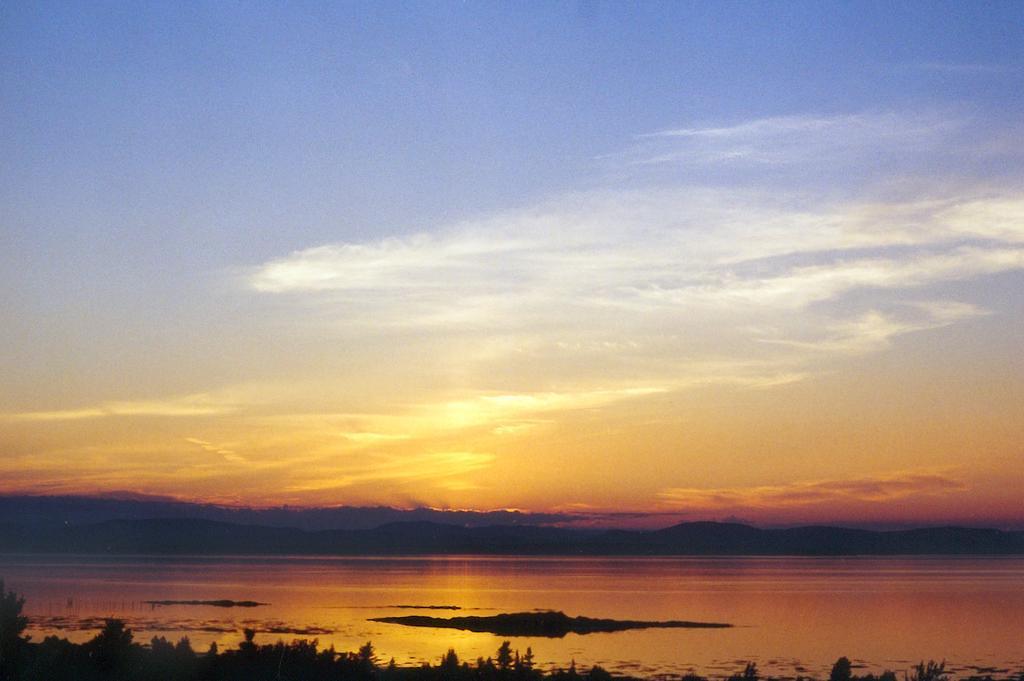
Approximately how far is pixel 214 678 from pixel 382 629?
2572 cm

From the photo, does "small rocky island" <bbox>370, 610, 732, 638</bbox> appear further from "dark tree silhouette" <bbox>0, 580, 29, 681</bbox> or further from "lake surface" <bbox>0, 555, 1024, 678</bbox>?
"dark tree silhouette" <bbox>0, 580, 29, 681</bbox>

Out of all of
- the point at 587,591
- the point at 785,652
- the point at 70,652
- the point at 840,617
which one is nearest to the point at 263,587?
the point at 587,591

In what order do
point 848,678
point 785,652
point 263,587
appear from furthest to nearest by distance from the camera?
1. point 263,587
2. point 785,652
3. point 848,678

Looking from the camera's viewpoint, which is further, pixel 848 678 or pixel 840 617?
pixel 840 617

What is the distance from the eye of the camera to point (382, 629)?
4731 cm

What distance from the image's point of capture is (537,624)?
47219 mm

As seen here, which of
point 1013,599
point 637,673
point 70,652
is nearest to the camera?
point 70,652

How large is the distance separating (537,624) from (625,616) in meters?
10.2

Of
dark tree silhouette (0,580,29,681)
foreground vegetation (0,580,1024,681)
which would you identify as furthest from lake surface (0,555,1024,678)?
dark tree silhouette (0,580,29,681)

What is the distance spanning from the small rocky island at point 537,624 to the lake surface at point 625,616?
4.30 ft

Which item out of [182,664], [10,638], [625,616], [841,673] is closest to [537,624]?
[625,616]

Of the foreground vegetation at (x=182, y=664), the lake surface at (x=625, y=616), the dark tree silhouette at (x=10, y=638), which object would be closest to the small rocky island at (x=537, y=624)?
the lake surface at (x=625, y=616)

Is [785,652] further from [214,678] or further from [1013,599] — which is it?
[1013,599]

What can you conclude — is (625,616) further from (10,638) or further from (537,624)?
(10,638)
